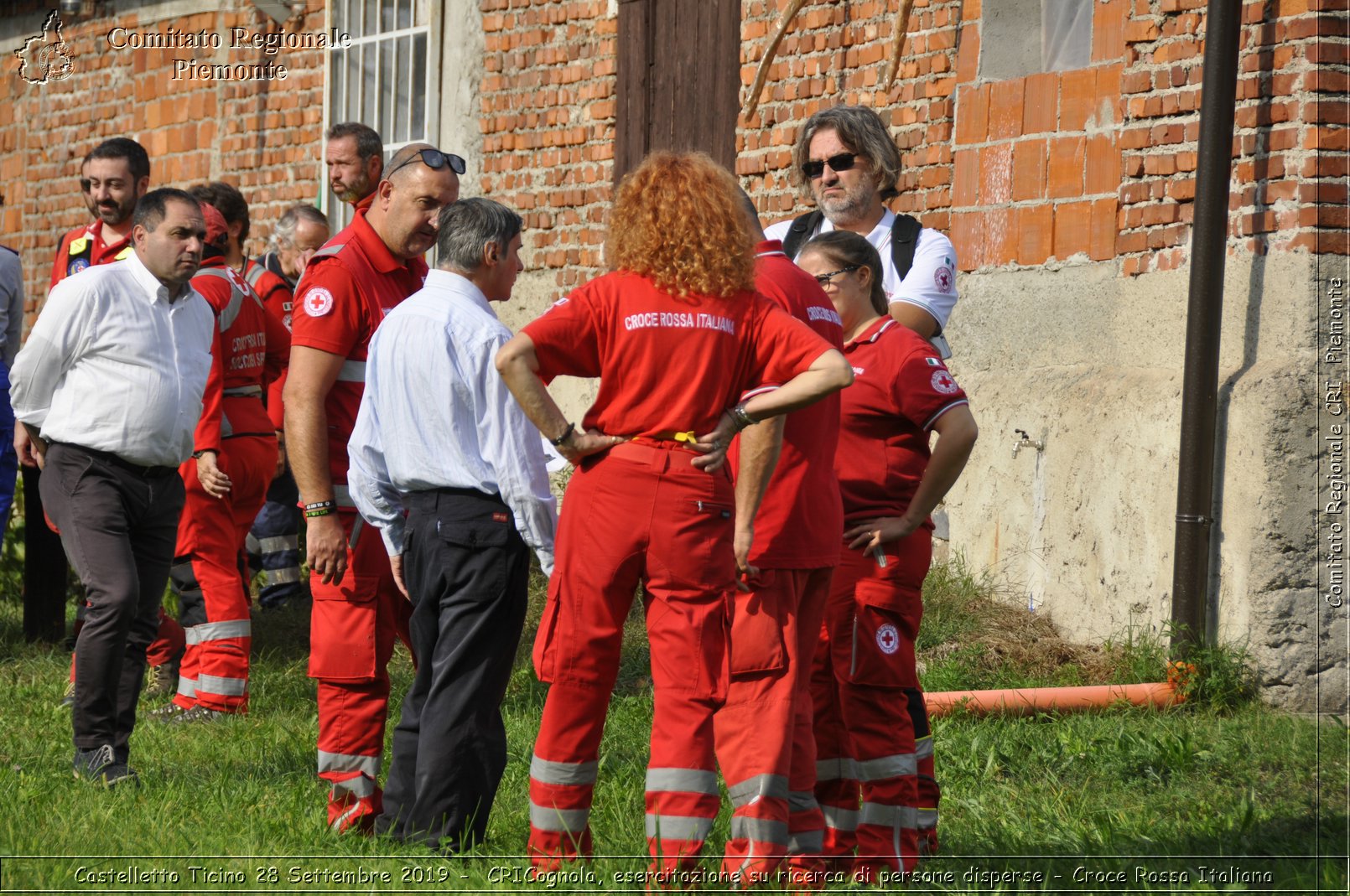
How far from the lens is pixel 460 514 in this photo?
183 inches

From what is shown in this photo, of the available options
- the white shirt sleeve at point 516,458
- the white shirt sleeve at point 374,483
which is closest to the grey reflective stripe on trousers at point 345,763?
the white shirt sleeve at point 374,483

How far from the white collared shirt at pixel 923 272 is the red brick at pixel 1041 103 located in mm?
2554

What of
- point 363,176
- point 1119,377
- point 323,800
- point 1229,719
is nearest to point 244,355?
point 363,176

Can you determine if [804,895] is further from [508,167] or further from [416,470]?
[508,167]

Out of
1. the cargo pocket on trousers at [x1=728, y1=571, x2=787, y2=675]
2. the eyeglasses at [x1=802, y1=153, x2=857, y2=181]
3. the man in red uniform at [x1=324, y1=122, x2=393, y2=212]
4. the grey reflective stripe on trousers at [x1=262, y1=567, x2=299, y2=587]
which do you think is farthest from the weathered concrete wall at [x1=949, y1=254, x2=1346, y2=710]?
the grey reflective stripe on trousers at [x1=262, y1=567, x2=299, y2=587]

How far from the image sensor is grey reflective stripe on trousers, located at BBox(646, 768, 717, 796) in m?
4.18

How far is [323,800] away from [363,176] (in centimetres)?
304

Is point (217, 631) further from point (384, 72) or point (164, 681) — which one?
point (384, 72)

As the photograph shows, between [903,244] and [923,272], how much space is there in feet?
0.51

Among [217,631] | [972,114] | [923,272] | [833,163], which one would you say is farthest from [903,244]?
[217,631]

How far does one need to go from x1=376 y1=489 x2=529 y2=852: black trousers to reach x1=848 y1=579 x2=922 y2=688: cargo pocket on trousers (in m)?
1.02

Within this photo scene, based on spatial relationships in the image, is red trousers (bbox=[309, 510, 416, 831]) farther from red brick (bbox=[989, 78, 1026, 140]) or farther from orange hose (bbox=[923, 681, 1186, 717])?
red brick (bbox=[989, 78, 1026, 140])

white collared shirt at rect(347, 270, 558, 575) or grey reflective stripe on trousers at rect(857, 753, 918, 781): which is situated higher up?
white collared shirt at rect(347, 270, 558, 575)

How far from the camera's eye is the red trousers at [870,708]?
4.76m
